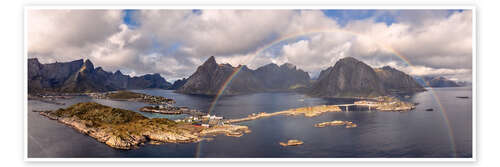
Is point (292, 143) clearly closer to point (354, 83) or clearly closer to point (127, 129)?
point (127, 129)

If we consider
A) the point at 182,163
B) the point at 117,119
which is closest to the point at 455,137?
the point at 182,163

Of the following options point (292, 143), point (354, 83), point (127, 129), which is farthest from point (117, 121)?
point (354, 83)

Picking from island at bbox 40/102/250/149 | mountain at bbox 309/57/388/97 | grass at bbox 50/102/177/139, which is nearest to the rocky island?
island at bbox 40/102/250/149

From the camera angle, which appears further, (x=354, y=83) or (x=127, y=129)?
(x=354, y=83)

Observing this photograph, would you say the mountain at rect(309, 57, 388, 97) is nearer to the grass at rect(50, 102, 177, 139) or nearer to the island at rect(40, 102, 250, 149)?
the island at rect(40, 102, 250, 149)

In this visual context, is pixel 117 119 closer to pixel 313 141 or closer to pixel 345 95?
pixel 313 141

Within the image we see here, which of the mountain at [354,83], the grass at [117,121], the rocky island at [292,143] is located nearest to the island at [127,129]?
the grass at [117,121]
